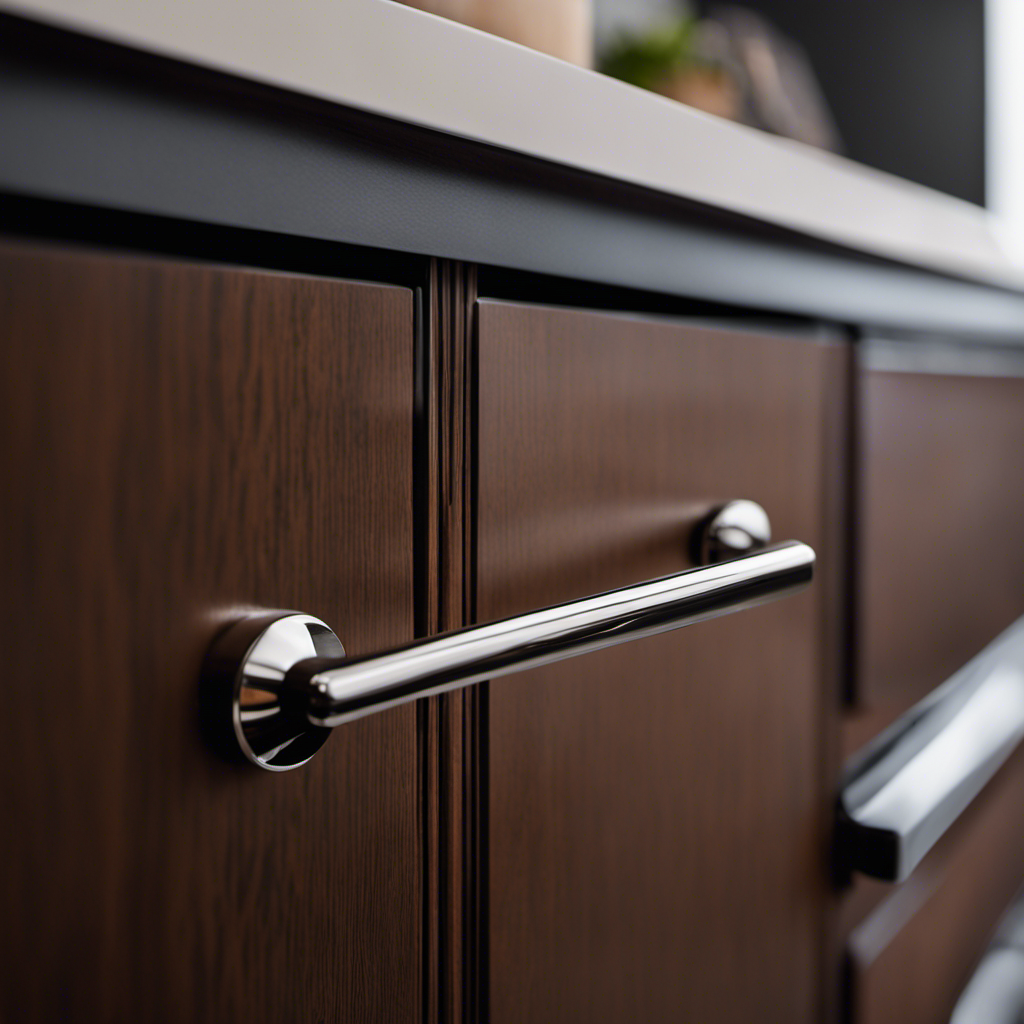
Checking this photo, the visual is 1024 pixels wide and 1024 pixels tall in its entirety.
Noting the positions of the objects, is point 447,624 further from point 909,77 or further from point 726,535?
point 909,77

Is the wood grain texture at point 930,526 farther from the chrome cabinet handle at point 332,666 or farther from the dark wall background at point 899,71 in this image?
the dark wall background at point 899,71

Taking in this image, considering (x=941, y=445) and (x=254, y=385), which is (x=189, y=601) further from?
(x=941, y=445)

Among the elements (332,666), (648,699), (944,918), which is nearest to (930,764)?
(944,918)

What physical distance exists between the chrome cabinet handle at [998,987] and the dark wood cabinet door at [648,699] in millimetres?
148

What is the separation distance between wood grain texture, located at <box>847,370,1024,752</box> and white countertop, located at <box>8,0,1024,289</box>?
0.08 metres

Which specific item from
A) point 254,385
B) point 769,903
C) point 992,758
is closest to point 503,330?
point 254,385

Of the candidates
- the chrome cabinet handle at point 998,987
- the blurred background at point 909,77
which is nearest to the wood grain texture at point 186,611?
the chrome cabinet handle at point 998,987

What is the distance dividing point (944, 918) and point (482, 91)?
40 centimetres

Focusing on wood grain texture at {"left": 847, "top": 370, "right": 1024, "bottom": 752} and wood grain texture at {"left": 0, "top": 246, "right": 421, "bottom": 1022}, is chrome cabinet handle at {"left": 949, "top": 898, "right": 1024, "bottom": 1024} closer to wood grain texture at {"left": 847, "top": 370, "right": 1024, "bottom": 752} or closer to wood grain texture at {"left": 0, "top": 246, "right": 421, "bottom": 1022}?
wood grain texture at {"left": 847, "top": 370, "right": 1024, "bottom": 752}

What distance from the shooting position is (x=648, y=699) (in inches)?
9.7

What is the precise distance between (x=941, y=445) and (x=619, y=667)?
0.24m

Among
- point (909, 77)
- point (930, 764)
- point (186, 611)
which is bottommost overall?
point (930, 764)

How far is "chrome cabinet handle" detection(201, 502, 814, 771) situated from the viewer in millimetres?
153

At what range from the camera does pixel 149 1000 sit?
6.0 inches
